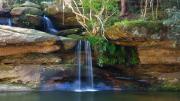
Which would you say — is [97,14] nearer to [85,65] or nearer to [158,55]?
[85,65]

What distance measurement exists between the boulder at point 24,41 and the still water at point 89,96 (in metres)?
1.98

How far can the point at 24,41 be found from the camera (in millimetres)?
16156

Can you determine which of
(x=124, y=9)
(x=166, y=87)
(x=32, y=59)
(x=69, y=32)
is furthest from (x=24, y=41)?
(x=166, y=87)

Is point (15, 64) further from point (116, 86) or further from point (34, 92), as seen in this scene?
point (116, 86)

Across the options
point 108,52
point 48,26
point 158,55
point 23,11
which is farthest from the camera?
point 23,11

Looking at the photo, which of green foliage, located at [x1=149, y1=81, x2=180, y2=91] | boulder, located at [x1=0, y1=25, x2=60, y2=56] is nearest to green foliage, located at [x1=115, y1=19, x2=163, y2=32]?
green foliage, located at [x1=149, y1=81, x2=180, y2=91]

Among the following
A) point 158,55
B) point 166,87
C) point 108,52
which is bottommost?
point 166,87

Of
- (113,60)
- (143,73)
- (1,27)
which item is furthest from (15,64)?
(143,73)

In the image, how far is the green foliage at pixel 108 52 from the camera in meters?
16.7

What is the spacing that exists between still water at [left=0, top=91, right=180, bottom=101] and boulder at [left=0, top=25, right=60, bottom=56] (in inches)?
78.1

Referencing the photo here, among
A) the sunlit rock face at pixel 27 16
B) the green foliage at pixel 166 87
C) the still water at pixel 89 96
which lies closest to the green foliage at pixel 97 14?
the sunlit rock face at pixel 27 16

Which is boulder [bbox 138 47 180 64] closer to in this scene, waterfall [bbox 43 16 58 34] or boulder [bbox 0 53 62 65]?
boulder [bbox 0 53 62 65]

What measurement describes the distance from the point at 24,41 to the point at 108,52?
3589mm

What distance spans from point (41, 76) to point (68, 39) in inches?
77.1
